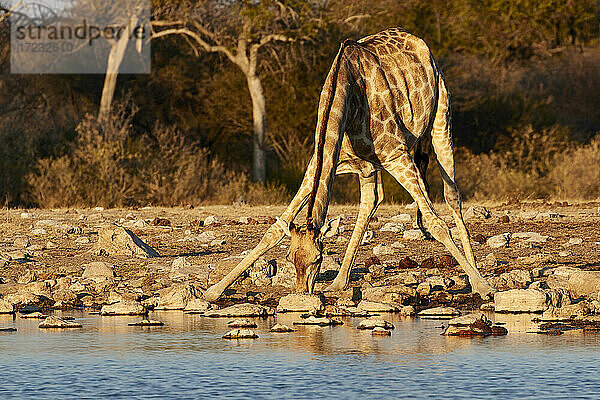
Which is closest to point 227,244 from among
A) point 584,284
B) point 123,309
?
point 123,309

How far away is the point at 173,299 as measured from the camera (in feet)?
28.7

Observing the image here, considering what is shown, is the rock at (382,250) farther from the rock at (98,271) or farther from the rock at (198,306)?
the rock at (198,306)

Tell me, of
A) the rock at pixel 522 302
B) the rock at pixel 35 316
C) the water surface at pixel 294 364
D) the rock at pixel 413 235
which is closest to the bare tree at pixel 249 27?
the rock at pixel 413 235

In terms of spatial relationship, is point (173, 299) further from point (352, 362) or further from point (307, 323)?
point (352, 362)

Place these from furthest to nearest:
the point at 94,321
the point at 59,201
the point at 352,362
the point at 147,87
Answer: the point at 147,87 → the point at 59,201 → the point at 94,321 → the point at 352,362

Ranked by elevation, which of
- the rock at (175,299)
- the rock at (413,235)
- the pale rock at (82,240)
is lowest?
the rock at (175,299)

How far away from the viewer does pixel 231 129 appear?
2741 cm

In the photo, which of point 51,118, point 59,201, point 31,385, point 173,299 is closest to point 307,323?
point 173,299

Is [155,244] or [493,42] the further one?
[493,42]

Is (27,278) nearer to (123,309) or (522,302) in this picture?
(123,309)

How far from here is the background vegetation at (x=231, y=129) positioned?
21.5 meters

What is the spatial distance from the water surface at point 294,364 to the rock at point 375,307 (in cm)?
65

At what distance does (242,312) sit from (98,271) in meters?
2.24

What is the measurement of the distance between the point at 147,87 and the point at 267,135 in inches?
158
